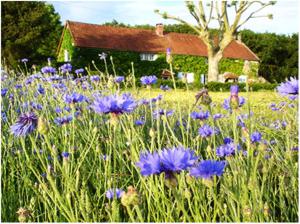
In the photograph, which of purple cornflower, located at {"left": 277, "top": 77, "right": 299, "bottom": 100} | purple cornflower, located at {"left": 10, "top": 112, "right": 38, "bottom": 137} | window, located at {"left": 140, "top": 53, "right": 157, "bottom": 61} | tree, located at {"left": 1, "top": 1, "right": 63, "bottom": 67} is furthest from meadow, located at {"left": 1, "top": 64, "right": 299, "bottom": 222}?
window, located at {"left": 140, "top": 53, "right": 157, "bottom": 61}

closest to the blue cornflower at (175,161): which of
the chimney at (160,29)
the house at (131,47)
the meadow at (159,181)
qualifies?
the meadow at (159,181)

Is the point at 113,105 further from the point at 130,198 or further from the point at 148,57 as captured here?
the point at 148,57

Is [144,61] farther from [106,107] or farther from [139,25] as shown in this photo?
[106,107]

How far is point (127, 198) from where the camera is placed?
1.02 m

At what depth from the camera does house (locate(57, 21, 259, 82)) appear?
1001 inches

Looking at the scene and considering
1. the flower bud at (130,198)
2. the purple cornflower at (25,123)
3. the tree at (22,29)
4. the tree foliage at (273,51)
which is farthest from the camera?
the tree foliage at (273,51)

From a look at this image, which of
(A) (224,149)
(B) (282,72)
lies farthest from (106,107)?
(B) (282,72)

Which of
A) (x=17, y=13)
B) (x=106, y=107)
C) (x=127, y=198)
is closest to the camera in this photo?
(x=127, y=198)

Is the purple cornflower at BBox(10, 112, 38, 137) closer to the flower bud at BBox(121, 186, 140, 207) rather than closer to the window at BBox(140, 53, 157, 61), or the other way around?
the flower bud at BBox(121, 186, 140, 207)

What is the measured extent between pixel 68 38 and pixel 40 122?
25446 millimetres

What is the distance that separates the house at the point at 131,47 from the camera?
83.5 ft

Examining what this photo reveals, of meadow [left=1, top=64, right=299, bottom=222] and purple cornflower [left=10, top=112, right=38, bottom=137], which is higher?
purple cornflower [left=10, top=112, right=38, bottom=137]

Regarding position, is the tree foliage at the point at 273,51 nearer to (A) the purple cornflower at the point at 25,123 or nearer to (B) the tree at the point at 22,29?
(B) the tree at the point at 22,29

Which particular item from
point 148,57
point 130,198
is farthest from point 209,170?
point 148,57
